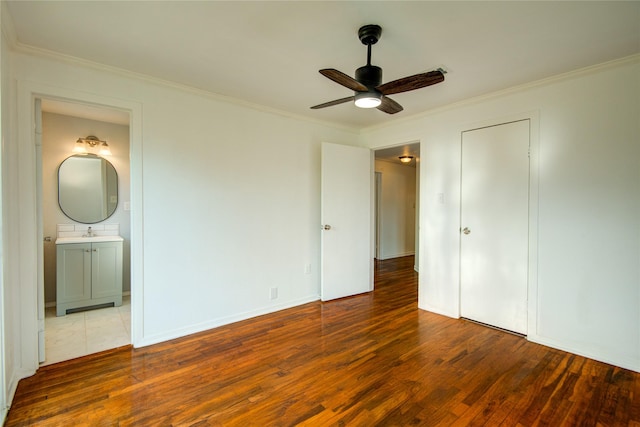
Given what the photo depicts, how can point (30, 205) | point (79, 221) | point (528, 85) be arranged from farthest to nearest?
point (79, 221), point (528, 85), point (30, 205)

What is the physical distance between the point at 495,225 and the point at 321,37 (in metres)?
2.46

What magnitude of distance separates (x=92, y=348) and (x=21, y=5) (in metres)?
2.60

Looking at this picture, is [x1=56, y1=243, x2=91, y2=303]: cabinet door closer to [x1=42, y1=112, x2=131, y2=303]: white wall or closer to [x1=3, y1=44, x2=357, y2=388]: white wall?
[x1=42, y1=112, x2=131, y2=303]: white wall

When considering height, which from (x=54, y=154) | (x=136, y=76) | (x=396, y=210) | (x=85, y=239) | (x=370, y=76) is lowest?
(x=85, y=239)

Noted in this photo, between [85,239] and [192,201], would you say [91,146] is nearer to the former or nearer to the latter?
[85,239]

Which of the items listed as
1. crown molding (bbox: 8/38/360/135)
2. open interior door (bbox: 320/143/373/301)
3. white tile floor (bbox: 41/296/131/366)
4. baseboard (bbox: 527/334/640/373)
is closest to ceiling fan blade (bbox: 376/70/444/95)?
crown molding (bbox: 8/38/360/135)

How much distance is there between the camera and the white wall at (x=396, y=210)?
6848 millimetres

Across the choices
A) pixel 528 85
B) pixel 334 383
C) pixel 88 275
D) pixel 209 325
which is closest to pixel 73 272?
pixel 88 275

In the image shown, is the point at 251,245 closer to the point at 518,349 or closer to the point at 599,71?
the point at 518,349

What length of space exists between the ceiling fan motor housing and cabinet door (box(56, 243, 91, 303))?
3.69m

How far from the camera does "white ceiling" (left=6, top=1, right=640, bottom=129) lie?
172 centimetres

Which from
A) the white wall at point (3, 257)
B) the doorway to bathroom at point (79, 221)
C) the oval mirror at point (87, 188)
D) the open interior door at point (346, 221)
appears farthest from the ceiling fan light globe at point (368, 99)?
the oval mirror at point (87, 188)

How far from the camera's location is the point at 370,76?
6.64 feet

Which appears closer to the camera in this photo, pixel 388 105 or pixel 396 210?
pixel 388 105
